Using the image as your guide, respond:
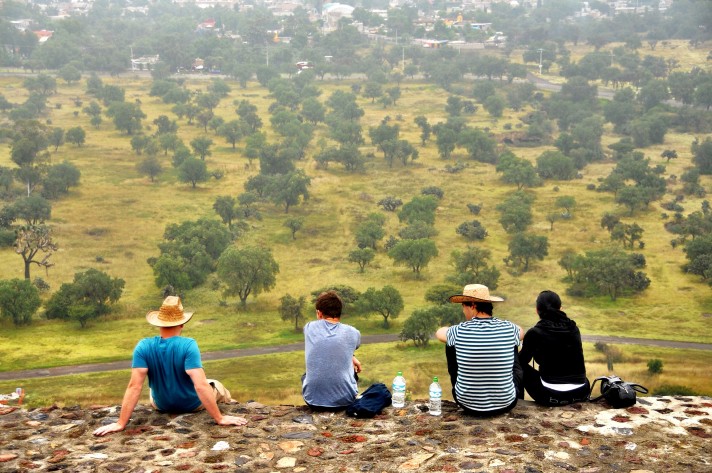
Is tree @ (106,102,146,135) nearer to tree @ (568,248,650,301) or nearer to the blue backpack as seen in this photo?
tree @ (568,248,650,301)

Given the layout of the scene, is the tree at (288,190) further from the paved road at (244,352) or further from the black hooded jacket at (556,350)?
the black hooded jacket at (556,350)

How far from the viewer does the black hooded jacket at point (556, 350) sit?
42.5 feet

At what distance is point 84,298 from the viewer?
166 ft

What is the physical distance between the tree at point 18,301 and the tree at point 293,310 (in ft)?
46.1

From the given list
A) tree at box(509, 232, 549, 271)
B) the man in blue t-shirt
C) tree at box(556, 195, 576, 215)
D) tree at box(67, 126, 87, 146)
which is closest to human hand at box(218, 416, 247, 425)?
the man in blue t-shirt

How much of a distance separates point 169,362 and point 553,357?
18.6 feet

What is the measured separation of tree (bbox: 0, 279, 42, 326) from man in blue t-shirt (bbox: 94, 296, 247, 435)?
39.2 m

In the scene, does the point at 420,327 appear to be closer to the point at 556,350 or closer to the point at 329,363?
the point at 556,350

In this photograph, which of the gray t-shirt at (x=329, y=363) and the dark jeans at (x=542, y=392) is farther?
the dark jeans at (x=542, y=392)

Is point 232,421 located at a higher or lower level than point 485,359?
lower

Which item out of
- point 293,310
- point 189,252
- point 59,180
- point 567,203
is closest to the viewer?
point 293,310

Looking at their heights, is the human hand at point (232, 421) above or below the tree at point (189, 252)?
above

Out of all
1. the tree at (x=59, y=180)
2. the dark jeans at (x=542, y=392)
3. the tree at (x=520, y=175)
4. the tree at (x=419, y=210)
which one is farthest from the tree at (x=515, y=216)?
the dark jeans at (x=542, y=392)

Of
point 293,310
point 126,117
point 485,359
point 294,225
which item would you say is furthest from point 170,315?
point 126,117
